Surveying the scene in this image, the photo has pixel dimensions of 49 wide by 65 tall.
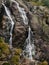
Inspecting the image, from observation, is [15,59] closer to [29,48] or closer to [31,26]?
[29,48]

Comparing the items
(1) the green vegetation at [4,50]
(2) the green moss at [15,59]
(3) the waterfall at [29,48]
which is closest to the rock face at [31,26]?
(3) the waterfall at [29,48]

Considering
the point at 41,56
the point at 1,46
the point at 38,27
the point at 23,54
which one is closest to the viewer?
the point at 1,46

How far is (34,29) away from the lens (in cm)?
2850

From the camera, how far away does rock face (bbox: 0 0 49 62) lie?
26.3 m

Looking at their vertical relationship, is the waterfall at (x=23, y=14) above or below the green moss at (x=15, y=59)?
above

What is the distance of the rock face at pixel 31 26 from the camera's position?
26297 millimetres

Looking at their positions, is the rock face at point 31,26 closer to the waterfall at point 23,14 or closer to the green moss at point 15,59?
the waterfall at point 23,14

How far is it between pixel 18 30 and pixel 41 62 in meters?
3.32

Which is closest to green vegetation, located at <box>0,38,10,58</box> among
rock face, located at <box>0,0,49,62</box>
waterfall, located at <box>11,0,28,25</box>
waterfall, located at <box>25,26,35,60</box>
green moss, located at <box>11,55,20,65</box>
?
green moss, located at <box>11,55,20,65</box>

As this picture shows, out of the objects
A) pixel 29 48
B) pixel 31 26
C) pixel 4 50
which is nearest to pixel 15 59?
pixel 4 50

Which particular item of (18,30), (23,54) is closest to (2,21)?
(18,30)

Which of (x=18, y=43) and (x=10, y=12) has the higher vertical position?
(x=10, y=12)

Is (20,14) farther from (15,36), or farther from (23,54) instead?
(23,54)

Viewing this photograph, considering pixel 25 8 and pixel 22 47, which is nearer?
pixel 22 47
